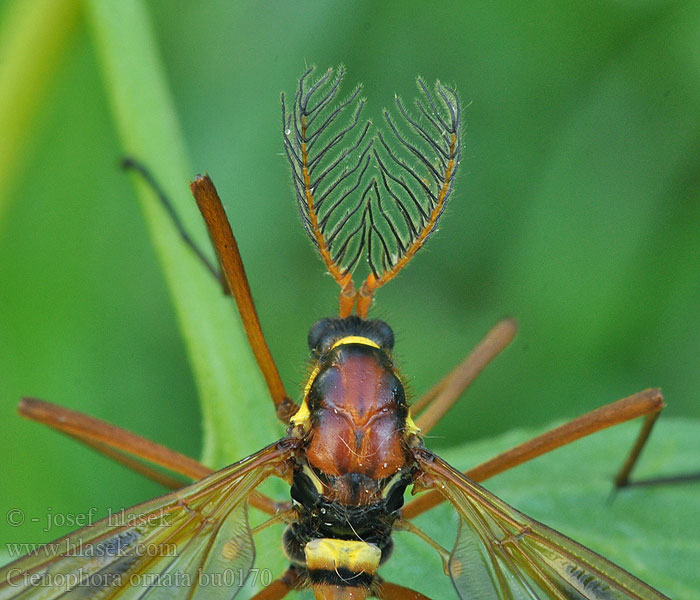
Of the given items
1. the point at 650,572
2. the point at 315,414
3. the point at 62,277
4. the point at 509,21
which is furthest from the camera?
the point at 509,21

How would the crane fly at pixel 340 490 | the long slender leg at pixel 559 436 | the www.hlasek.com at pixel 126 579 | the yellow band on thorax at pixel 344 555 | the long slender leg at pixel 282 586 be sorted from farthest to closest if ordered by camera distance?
the long slender leg at pixel 559 436
the long slender leg at pixel 282 586
the yellow band on thorax at pixel 344 555
the crane fly at pixel 340 490
the www.hlasek.com at pixel 126 579

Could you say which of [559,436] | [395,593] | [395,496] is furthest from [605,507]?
[395,496]

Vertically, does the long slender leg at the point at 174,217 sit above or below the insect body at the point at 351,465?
above

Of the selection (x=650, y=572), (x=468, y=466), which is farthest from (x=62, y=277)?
(x=650, y=572)

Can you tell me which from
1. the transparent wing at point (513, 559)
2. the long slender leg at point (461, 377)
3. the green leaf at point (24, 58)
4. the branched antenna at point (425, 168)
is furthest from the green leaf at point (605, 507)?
the green leaf at point (24, 58)

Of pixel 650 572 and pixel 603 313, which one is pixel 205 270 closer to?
pixel 650 572

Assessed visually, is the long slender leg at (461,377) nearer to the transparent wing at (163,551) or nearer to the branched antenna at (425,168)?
the branched antenna at (425,168)
